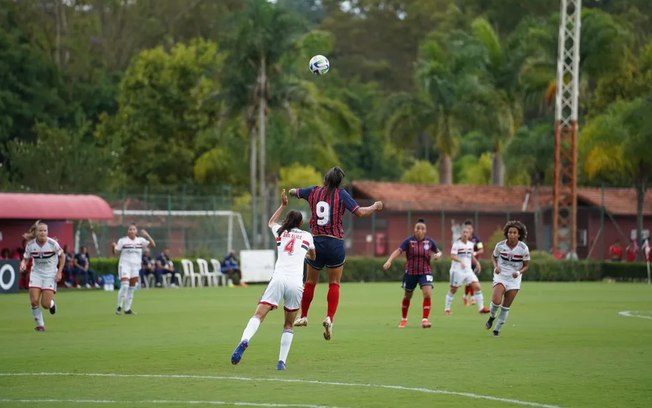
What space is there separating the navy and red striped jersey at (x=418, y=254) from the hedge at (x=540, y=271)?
111ft

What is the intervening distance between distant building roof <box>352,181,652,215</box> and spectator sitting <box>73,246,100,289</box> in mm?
25195

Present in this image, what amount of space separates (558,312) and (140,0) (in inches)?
2926

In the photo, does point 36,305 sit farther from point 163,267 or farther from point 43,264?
point 163,267

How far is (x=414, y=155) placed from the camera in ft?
366

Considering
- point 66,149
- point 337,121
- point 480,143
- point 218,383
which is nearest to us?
point 218,383

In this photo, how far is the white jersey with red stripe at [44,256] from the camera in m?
24.9

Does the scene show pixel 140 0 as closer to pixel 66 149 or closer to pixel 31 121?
pixel 31 121

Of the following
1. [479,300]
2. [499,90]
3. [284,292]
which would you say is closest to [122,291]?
[479,300]

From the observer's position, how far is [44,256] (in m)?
24.9

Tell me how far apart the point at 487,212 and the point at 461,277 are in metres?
A: 42.3

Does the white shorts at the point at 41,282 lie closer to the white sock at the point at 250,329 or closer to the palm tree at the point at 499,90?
the white sock at the point at 250,329

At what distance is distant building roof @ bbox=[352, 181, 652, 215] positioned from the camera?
75.7m

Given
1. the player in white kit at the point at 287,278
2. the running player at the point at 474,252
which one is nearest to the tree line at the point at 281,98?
the running player at the point at 474,252

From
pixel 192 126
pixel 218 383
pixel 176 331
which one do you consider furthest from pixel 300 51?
pixel 218 383
